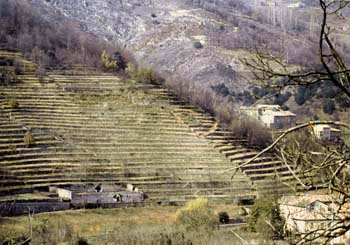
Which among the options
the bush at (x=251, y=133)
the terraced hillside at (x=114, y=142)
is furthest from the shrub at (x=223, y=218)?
the bush at (x=251, y=133)

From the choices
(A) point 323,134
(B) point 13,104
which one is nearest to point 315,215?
(A) point 323,134

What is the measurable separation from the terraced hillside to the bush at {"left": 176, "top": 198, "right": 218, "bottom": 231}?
90.8 inches

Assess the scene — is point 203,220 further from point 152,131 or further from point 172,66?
point 172,66

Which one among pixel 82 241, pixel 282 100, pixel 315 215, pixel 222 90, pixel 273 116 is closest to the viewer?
pixel 315 215

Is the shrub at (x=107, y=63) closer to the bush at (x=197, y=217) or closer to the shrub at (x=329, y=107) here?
the shrub at (x=329, y=107)

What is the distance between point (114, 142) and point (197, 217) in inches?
500

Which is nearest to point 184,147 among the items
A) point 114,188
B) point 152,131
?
point 152,131

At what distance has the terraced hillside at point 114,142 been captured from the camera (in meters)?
34.4

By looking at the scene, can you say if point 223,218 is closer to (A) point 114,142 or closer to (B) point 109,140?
(A) point 114,142

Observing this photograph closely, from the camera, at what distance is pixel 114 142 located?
39188 millimetres

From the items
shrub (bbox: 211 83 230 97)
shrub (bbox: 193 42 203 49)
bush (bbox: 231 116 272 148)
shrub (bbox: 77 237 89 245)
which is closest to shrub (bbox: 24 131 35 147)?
shrub (bbox: 77 237 89 245)

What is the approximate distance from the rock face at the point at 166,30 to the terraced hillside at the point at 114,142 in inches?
918

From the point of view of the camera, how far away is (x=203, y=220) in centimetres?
2773

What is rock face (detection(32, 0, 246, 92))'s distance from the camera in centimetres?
7204
